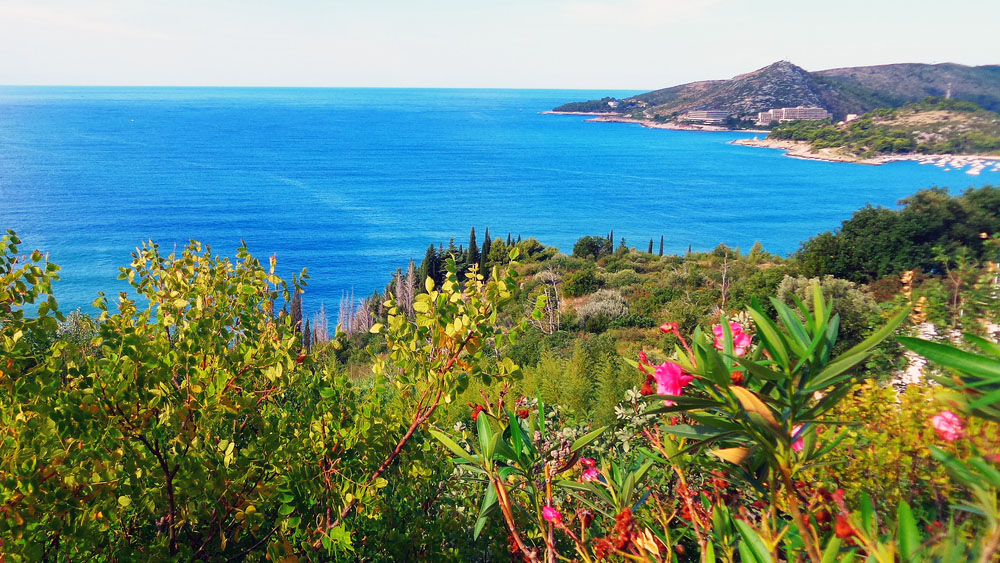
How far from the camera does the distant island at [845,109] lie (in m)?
82.0

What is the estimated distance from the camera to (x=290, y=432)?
2.22 metres

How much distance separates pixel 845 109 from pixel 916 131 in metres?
35.3

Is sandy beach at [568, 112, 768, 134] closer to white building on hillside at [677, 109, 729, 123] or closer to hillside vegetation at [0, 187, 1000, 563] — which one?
white building on hillside at [677, 109, 729, 123]

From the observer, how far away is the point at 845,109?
116938 millimetres

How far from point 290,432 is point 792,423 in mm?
1787

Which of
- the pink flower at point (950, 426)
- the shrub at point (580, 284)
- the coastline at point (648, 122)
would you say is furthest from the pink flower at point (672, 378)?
the coastline at point (648, 122)

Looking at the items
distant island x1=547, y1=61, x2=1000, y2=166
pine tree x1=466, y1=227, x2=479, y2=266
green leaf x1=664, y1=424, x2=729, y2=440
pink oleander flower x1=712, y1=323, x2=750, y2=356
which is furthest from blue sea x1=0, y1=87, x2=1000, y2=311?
green leaf x1=664, y1=424, x2=729, y2=440

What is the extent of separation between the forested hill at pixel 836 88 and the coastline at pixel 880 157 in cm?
1804

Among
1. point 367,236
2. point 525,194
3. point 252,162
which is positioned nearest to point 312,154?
point 252,162

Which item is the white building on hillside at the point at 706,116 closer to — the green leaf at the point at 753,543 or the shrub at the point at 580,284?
the shrub at the point at 580,284

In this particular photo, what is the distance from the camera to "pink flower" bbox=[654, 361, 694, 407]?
3.93 ft

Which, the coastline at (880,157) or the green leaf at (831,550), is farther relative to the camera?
the coastline at (880,157)

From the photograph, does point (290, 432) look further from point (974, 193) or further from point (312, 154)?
point (312, 154)

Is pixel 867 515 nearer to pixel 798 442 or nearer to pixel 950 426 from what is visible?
pixel 798 442
